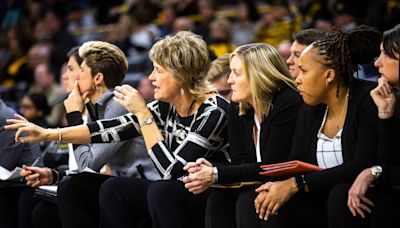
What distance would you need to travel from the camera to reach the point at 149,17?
31.9 ft

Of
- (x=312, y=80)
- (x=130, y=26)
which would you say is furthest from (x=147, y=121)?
(x=130, y=26)

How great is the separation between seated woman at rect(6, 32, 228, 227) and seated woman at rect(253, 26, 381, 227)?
0.47 meters

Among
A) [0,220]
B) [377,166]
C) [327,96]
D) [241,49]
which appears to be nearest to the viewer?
[377,166]

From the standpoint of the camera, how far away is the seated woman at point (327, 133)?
3188 millimetres

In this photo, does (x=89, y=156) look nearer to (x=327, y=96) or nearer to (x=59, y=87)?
(x=327, y=96)

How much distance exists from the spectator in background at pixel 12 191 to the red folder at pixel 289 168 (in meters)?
1.72

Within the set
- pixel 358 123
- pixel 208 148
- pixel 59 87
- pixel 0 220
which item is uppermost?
pixel 358 123

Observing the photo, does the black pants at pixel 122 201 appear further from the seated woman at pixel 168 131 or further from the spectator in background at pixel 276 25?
the spectator in background at pixel 276 25

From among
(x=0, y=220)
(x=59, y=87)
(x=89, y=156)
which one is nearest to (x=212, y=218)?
(x=89, y=156)

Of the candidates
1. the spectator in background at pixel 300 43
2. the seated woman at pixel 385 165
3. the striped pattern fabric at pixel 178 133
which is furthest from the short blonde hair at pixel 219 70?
the seated woman at pixel 385 165

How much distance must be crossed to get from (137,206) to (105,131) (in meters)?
0.45

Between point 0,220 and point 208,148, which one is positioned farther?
point 0,220

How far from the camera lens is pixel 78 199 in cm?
405

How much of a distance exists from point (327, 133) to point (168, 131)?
912mm
